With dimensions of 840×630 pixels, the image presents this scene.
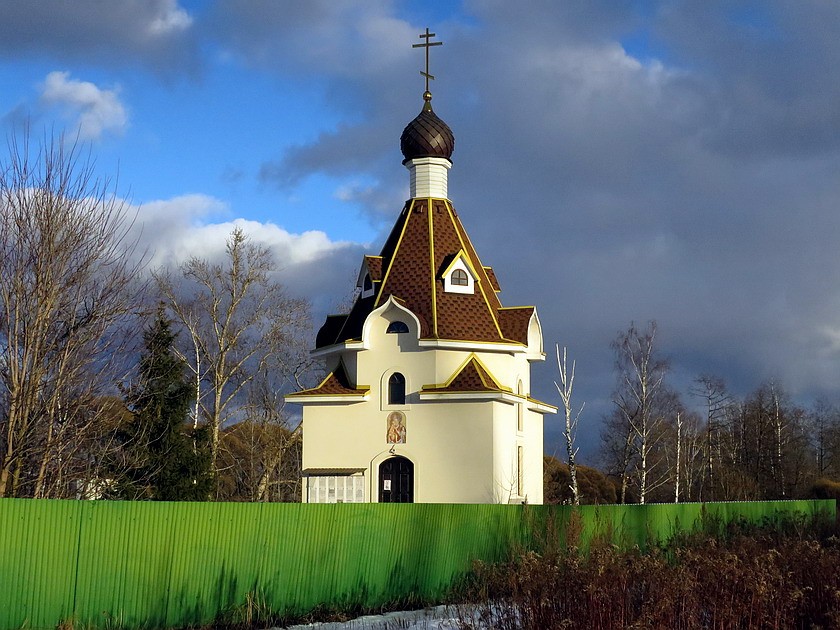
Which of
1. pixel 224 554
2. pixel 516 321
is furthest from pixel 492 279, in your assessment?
pixel 224 554

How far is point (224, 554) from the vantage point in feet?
40.0

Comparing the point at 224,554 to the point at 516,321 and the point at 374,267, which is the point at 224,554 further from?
the point at 516,321

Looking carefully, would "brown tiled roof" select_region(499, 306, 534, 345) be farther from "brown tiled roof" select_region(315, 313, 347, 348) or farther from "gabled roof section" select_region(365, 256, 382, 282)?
"brown tiled roof" select_region(315, 313, 347, 348)

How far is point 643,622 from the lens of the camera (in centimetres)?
791

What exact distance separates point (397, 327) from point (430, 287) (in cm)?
143

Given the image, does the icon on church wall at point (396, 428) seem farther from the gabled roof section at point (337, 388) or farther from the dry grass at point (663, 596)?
the dry grass at point (663, 596)

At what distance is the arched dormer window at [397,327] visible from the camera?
26.4 metres

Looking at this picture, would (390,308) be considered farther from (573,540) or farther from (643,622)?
(643,622)

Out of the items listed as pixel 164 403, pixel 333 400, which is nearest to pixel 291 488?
pixel 333 400

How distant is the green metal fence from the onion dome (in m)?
15.2

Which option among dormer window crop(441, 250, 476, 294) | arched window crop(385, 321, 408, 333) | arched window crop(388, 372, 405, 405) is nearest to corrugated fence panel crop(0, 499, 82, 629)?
arched window crop(388, 372, 405, 405)

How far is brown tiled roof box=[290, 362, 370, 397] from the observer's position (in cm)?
2650

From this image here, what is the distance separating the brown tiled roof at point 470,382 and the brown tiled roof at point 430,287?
80 cm

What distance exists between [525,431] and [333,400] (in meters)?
5.54
